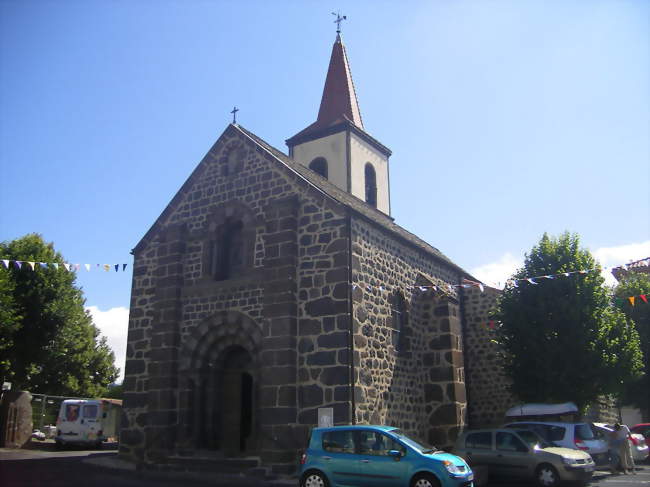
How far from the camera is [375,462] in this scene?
1037 centimetres

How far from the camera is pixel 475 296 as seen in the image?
2188 centimetres

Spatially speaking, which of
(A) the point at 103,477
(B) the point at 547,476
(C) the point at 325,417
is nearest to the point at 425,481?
(C) the point at 325,417

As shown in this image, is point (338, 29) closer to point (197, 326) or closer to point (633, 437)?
point (197, 326)

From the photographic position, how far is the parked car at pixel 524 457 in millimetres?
12422

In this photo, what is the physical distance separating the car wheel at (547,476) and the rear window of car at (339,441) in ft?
16.1

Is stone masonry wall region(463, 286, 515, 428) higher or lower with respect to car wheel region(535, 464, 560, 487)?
higher

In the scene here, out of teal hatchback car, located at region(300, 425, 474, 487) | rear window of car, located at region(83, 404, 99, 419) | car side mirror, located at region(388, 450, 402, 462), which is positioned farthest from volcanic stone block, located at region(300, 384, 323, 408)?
rear window of car, located at region(83, 404, 99, 419)

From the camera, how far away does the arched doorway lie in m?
15.4

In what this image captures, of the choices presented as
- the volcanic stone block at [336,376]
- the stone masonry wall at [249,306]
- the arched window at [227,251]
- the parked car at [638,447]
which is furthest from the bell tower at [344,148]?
the parked car at [638,447]

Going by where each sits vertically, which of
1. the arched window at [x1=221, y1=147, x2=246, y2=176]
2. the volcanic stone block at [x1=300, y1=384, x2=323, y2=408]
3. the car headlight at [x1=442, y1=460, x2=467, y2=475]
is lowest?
the car headlight at [x1=442, y1=460, x2=467, y2=475]

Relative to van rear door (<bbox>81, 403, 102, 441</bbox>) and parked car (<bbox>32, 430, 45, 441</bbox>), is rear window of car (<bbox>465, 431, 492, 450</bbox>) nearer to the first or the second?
van rear door (<bbox>81, 403, 102, 441</bbox>)

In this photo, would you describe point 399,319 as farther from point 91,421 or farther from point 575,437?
point 91,421

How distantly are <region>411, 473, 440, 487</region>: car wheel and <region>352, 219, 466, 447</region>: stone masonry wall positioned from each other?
12.1 feet

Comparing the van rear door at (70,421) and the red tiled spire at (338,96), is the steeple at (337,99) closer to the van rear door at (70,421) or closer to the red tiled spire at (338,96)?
the red tiled spire at (338,96)
